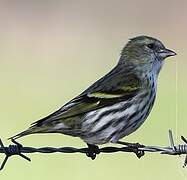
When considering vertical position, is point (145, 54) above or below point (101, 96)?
above

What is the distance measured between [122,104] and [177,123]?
10.8ft

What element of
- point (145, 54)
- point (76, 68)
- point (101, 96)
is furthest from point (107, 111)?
point (76, 68)

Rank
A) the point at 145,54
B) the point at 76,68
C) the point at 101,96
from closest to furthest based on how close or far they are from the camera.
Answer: the point at 101,96 → the point at 145,54 → the point at 76,68

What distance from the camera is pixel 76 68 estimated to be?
1389 cm

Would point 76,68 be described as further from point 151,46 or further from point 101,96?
point 101,96

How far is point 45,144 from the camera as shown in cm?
1077

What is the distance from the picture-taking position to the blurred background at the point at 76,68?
400 inches

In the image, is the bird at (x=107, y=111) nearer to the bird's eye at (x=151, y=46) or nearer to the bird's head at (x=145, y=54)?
the bird's head at (x=145, y=54)

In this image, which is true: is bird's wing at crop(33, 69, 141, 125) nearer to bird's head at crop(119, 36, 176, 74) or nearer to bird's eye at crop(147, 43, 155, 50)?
bird's head at crop(119, 36, 176, 74)

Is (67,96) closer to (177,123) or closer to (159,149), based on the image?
(177,123)

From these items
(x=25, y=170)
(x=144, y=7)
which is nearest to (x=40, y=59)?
(x=144, y=7)

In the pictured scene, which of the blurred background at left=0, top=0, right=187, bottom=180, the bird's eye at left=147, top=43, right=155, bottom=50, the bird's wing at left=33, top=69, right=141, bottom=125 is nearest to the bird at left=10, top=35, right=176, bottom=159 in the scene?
the bird's wing at left=33, top=69, right=141, bottom=125

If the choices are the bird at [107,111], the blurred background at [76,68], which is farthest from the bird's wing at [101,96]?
the blurred background at [76,68]

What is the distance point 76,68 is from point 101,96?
623cm
